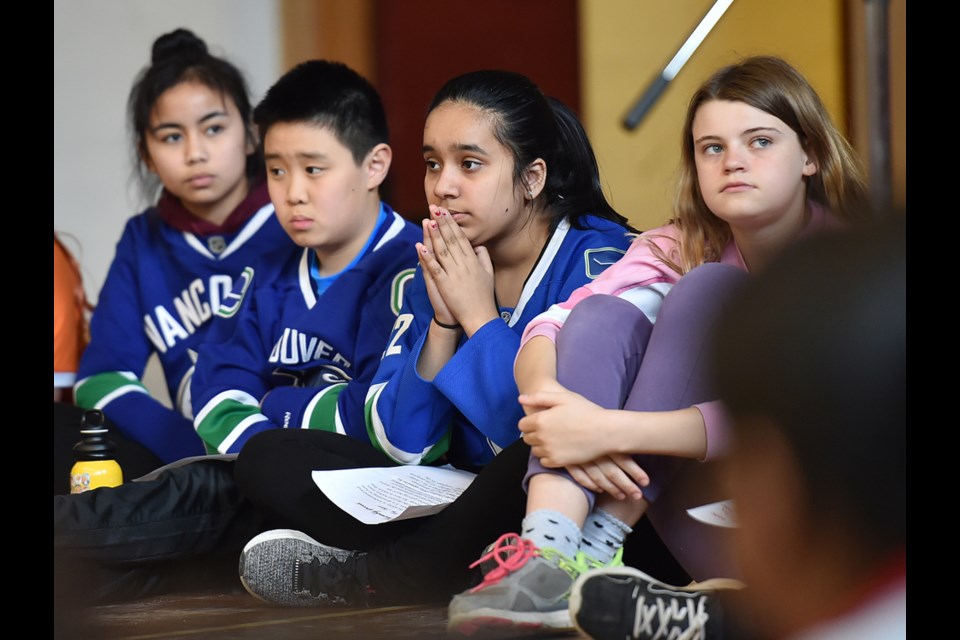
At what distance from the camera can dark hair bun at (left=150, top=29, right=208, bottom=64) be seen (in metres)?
1.92

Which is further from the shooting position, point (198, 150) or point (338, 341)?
point (198, 150)

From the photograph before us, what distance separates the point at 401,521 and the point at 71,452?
70cm

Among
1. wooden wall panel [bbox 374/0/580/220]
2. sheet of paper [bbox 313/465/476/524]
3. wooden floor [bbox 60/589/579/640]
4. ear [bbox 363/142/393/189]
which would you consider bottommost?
wooden floor [bbox 60/589/579/640]

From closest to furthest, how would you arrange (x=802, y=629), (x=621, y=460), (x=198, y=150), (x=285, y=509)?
(x=802, y=629), (x=621, y=460), (x=285, y=509), (x=198, y=150)

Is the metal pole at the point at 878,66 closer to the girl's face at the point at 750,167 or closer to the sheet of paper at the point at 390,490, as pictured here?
the girl's face at the point at 750,167

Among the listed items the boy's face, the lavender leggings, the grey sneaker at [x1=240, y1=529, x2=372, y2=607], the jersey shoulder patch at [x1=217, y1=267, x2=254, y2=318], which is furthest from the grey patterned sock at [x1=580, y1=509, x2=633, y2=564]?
the jersey shoulder patch at [x1=217, y1=267, x2=254, y2=318]

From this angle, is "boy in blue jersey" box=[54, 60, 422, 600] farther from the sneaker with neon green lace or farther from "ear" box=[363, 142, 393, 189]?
the sneaker with neon green lace

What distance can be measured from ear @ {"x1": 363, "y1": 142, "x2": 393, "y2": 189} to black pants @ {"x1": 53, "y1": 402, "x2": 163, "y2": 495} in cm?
54

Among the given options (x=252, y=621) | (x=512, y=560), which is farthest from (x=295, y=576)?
(x=512, y=560)

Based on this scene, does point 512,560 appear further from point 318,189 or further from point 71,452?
point 71,452
